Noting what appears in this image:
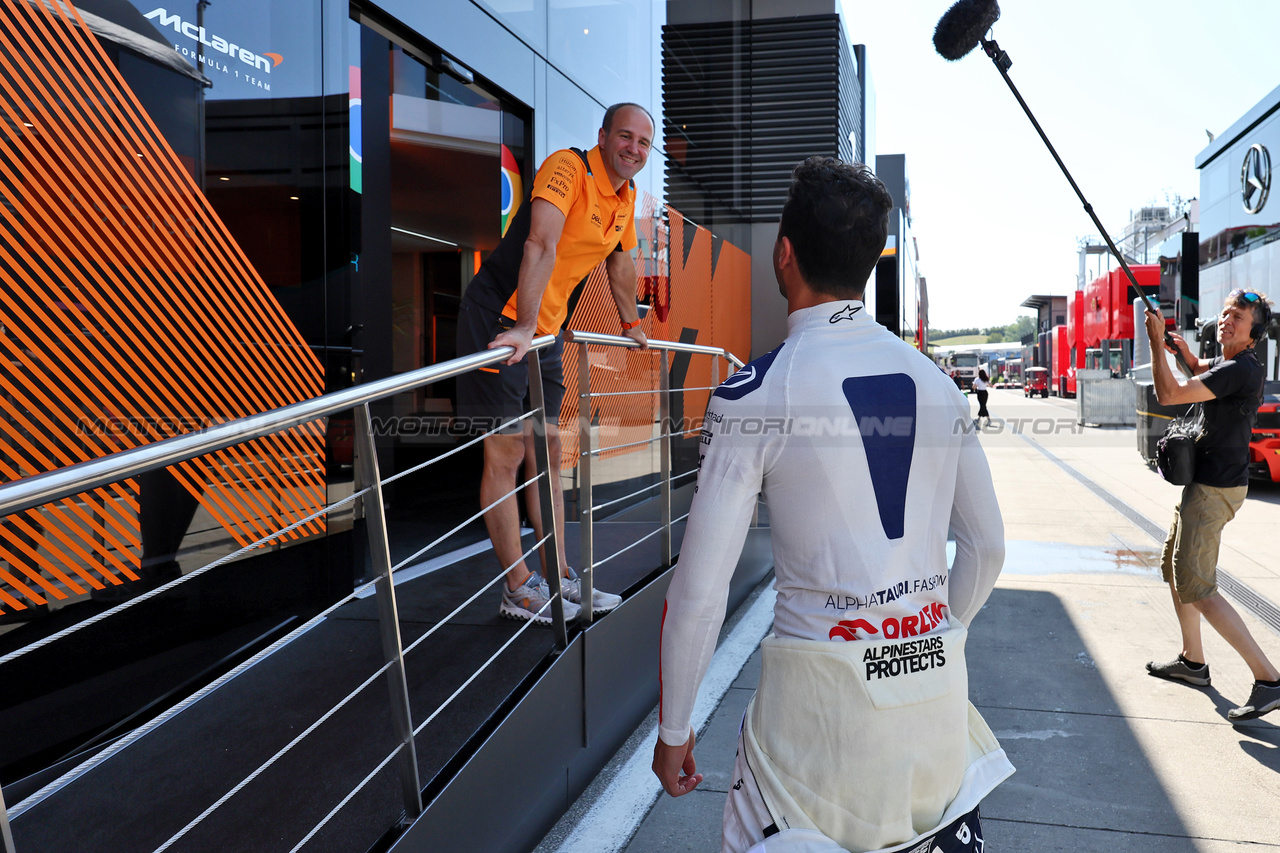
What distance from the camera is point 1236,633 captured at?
12.1ft

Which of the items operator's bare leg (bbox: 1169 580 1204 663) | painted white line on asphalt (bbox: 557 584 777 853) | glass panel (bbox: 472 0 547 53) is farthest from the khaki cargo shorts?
glass panel (bbox: 472 0 547 53)

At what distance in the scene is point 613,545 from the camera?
15.2ft

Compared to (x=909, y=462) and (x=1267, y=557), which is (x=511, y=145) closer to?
(x=909, y=462)

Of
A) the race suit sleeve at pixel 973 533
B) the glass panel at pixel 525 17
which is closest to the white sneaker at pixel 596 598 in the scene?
the race suit sleeve at pixel 973 533

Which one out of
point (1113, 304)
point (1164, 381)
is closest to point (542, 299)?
point (1164, 381)

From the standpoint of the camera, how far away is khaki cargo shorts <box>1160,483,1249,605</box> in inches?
148

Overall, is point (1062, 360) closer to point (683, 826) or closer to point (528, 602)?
point (528, 602)

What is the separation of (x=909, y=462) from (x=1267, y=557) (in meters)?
6.67

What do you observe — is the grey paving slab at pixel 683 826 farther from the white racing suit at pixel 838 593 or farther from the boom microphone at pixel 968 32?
the boom microphone at pixel 968 32

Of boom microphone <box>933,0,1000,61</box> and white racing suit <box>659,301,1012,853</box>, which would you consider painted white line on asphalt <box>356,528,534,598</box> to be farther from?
boom microphone <box>933,0,1000,61</box>

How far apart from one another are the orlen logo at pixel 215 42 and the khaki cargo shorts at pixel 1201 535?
169 inches

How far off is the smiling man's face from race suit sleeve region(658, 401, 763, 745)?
2.04 meters

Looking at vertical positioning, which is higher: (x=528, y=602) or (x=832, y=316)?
(x=832, y=316)

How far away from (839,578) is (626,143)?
7.42 ft
